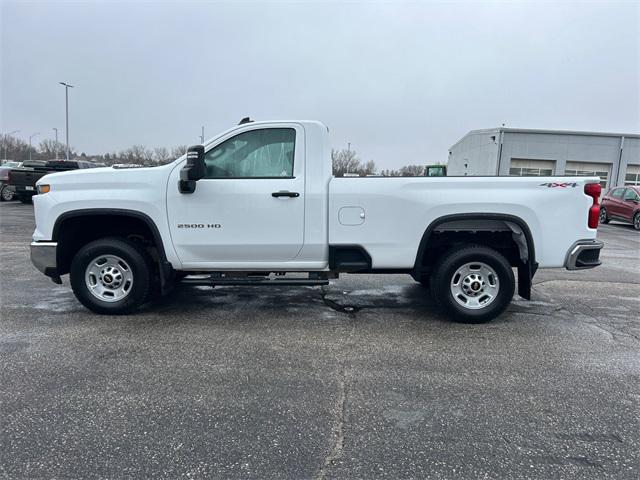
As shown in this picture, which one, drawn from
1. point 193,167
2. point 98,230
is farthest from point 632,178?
point 98,230

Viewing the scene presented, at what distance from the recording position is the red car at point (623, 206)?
55.7 feet

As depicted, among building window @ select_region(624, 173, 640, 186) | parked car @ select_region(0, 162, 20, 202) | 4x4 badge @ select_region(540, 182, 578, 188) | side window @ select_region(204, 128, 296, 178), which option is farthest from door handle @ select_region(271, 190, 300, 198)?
building window @ select_region(624, 173, 640, 186)

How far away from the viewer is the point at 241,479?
96.0 inches

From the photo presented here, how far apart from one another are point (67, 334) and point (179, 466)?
2.72 meters

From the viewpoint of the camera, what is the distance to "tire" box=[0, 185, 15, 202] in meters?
20.1

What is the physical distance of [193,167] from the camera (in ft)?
15.2

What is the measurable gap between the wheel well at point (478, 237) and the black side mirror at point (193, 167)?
100 inches

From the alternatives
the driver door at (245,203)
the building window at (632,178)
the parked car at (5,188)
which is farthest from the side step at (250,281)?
the building window at (632,178)

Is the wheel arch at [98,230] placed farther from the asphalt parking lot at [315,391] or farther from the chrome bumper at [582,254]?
the chrome bumper at [582,254]

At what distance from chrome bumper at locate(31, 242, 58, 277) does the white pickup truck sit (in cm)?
1

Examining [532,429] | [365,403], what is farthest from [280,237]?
[532,429]

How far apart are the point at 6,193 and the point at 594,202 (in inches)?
918

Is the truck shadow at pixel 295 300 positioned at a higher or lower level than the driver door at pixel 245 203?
lower

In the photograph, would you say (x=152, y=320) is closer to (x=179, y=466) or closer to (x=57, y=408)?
(x=57, y=408)
